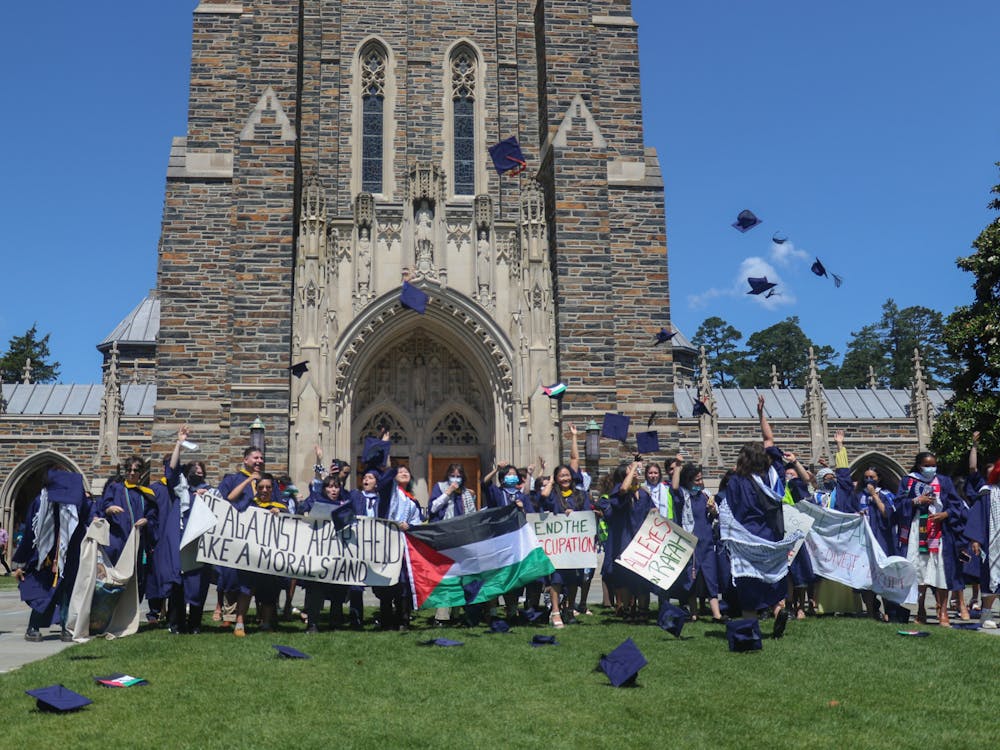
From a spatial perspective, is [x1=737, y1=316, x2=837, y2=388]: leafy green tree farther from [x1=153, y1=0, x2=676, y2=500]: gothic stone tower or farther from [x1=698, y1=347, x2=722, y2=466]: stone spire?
[x1=153, y1=0, x2=676, y2=500]: gothic stone tower

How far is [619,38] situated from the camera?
20.1 meters

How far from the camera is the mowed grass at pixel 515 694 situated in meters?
4.94

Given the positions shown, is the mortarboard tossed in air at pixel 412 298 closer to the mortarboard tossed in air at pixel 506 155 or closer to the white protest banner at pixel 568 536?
the mortarboard tossed in air at pixel 506 155

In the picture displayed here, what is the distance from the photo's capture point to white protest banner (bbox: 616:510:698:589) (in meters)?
9.27

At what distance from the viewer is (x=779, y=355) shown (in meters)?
60.0

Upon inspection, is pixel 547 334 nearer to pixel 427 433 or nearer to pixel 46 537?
pixel 427 433

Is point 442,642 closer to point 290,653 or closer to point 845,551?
point 290,653

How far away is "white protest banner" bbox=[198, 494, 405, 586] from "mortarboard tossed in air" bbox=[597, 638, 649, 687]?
310cm

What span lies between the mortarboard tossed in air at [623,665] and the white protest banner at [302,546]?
122 inches

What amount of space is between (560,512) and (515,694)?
4152 millimetres

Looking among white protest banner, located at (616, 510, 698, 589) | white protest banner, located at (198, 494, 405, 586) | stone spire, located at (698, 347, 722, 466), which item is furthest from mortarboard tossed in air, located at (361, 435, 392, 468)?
stone spire, located at (698, 347, 722, 466)

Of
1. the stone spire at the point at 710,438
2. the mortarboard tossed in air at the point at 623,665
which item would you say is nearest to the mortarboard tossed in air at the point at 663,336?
the stone spire at the point at 710,438

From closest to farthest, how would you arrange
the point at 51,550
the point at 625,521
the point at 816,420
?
the point at 51,550
the point at 625,521
the point at 816,420

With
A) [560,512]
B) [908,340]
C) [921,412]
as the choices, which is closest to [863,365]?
[908,340]
